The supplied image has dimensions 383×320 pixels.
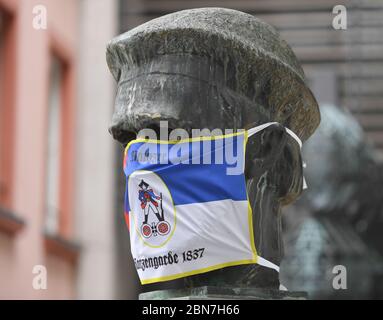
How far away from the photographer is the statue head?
9.88ft

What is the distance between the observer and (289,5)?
1573 centimetres

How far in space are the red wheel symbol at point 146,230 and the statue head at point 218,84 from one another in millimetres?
246

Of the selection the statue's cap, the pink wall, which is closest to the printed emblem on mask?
the statue's cap

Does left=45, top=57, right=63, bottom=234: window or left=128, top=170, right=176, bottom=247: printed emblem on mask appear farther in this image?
left=45, top=57, right=63, bottom=234: window

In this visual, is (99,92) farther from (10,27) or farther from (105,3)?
(10,27)

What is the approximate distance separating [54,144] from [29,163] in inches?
74.7

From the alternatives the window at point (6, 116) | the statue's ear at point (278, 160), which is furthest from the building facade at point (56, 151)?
the statue's ear at point (278, 160)

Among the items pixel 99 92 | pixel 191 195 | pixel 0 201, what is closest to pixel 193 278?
pixel 191 195

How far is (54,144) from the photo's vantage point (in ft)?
48.6

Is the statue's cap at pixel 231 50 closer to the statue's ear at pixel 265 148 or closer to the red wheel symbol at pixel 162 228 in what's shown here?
the statue's ear at pixel 265 148

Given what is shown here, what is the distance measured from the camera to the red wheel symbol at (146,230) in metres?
3.05

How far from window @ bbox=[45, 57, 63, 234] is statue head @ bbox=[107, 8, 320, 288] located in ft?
37.4

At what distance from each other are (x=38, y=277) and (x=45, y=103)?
78.0 inches

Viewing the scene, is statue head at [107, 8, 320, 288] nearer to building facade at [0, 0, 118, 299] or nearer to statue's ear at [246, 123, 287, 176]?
statue's ear at [246, 123, 287, 176]
